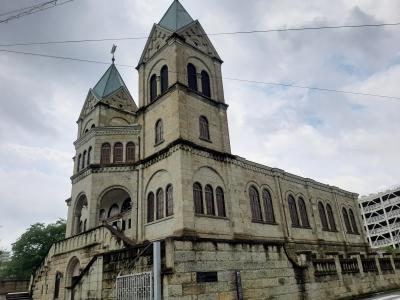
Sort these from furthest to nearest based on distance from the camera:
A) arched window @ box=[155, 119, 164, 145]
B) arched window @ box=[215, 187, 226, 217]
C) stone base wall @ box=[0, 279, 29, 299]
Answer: stone base wall @ box=[0, 279, 29, 299] < arched window @ box=[155, 119, 164, 145] < arched window @ box=[215, 187, 226, 217]

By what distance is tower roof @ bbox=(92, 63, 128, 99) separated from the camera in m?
29.1

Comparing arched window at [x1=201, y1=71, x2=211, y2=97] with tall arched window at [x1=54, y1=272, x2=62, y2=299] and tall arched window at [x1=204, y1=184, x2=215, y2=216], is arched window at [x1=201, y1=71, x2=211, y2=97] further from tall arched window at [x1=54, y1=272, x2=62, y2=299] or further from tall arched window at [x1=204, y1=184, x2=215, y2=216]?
tall arched window at [x1=54, y1=272, x2=62, y2=299]

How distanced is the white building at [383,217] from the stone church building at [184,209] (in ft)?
144

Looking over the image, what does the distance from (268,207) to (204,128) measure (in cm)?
828

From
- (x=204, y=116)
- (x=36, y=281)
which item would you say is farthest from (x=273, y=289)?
(x=36, y=281)

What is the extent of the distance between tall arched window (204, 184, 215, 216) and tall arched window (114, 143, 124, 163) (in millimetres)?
7603

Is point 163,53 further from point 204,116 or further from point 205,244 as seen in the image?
point 205,244

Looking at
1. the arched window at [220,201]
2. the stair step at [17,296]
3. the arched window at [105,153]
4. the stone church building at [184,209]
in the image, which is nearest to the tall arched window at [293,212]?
the stone church building at [184,209]

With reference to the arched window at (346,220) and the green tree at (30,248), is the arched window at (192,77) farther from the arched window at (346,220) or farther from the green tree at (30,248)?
the green tree at (30,248)

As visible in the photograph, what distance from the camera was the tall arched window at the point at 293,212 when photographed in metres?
26.0

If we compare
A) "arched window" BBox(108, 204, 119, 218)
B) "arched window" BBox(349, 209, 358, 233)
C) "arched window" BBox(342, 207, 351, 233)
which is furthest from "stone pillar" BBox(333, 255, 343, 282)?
"arched window" BBox(349, 209, 358, 233)

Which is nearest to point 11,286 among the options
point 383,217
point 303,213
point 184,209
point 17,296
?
point 17,296

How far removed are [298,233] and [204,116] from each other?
1253 centimetres

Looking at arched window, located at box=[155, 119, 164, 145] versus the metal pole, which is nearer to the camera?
the metal pole
